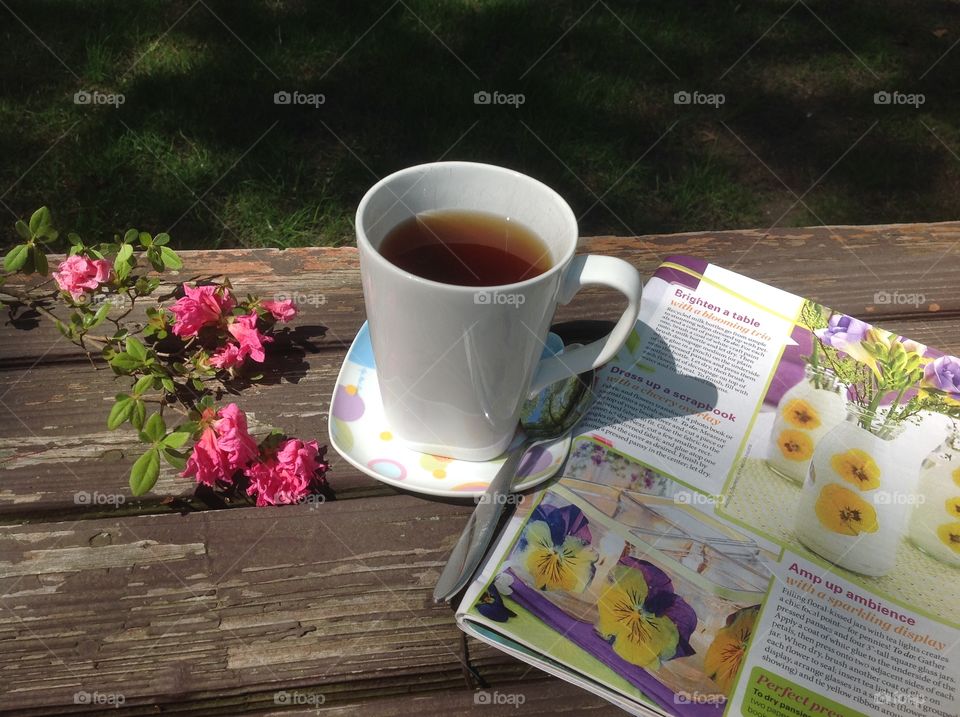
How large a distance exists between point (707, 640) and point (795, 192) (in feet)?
5.23

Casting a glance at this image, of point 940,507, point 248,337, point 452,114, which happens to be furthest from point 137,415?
point 452,114

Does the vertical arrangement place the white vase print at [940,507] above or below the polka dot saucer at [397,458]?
above

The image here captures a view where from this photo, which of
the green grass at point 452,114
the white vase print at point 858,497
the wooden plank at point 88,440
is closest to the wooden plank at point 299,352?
the wooden plank at point 88,440

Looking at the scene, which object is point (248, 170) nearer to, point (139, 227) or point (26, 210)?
point (139, 227)

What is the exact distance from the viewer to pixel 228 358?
2.57 ft

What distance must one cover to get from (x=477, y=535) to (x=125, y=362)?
401mm

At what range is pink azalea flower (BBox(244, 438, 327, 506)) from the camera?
69 centimetres

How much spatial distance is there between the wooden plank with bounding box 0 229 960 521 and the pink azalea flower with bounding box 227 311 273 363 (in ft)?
0.11

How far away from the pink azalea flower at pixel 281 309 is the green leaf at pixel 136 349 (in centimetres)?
14

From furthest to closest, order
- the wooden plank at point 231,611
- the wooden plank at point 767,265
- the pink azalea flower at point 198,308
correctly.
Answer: the wooden plank at point 767,265 → the pink azalea flower at point 198,308 → the wooden plank at point 231,611

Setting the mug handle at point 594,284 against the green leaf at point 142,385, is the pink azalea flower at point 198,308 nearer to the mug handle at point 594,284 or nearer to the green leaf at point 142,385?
the green leaf at point 142,385

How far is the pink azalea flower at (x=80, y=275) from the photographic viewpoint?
2.74 feet

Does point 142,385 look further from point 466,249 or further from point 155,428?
point 466,249

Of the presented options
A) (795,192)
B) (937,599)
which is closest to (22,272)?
(937,599)
